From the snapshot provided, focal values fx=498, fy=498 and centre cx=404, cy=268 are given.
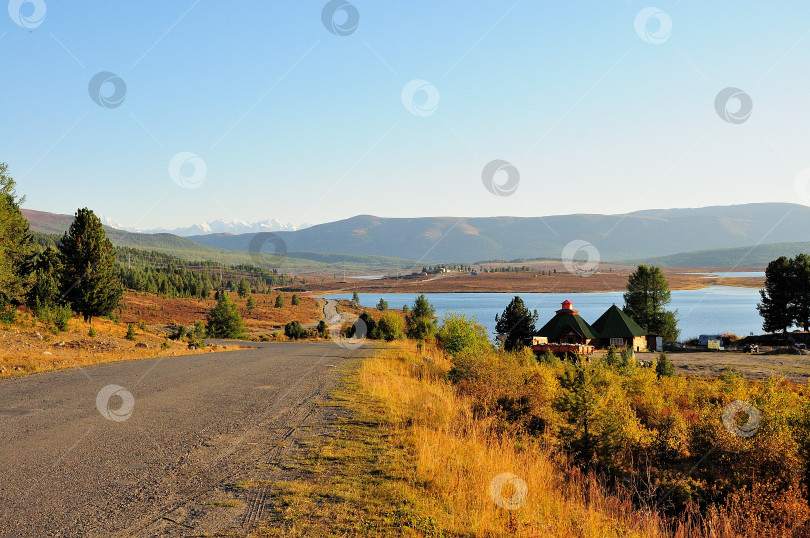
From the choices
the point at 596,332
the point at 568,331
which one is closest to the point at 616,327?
the point at 596,332

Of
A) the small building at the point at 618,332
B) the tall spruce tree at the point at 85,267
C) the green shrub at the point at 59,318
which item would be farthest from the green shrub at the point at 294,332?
the small building at the point at 618,332

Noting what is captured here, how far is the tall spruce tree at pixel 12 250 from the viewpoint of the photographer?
115 feet

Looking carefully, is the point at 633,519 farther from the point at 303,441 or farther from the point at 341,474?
the point at 303,441

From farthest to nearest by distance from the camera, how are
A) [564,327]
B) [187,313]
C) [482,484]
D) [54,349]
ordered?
[187,313] < [564,327] < [54,349] < [482,484]

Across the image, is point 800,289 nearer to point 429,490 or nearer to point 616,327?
point 616,327

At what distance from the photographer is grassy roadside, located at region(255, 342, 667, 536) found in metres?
6.18

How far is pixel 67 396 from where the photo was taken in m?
14.4

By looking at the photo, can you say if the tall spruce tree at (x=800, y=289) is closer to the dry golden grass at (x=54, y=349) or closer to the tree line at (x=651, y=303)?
the tree line at (x=651, y=303)

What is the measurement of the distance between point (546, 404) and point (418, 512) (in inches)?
422

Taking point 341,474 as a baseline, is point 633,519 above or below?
below

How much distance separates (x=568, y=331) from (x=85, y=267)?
49.6 m

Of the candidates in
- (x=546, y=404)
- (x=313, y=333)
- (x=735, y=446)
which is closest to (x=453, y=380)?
(x=546, y=404)

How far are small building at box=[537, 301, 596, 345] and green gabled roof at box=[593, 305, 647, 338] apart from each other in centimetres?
137

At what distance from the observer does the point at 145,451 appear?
29.8ft
